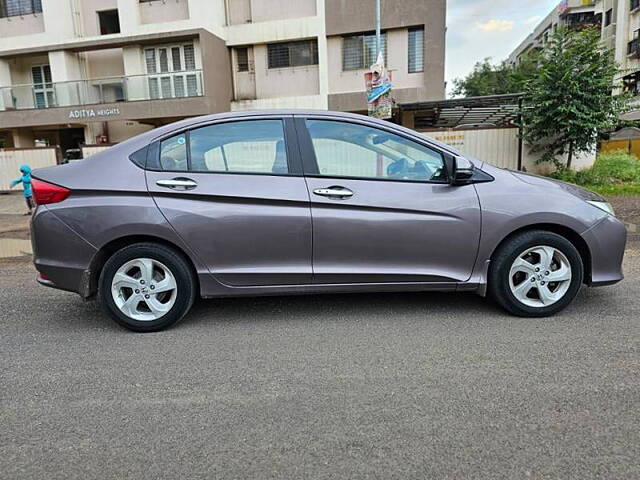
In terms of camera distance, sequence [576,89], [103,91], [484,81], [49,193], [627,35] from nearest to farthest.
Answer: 1. [49,193]
2. [576,89]
3. [103,91]
4. [627,35]
5. [484,81]

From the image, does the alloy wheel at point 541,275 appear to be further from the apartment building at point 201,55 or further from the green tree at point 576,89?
the apartment building at point 201,55

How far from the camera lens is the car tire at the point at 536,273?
3893 mm

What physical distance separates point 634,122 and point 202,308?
14.2 meters

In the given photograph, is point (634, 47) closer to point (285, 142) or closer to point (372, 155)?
point (372, 155)

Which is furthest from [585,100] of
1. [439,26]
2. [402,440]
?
[402,440]

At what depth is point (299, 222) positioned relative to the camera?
12.5 ft

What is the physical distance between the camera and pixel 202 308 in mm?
4480

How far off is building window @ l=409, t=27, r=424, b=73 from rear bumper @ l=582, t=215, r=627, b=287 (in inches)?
666

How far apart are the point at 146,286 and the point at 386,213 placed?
80.2 inches

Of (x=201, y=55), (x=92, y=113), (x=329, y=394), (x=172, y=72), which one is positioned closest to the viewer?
(x=329, y=394)

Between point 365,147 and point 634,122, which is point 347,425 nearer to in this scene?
point 365,147

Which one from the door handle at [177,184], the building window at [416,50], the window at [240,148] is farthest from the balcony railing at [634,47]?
the door handle at [177,184]

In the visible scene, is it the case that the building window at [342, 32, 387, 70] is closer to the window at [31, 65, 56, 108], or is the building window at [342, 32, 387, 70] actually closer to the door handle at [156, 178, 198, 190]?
the window at [31, 65, 56, 108]

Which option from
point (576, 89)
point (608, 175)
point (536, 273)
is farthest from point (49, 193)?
point (608, 175)
